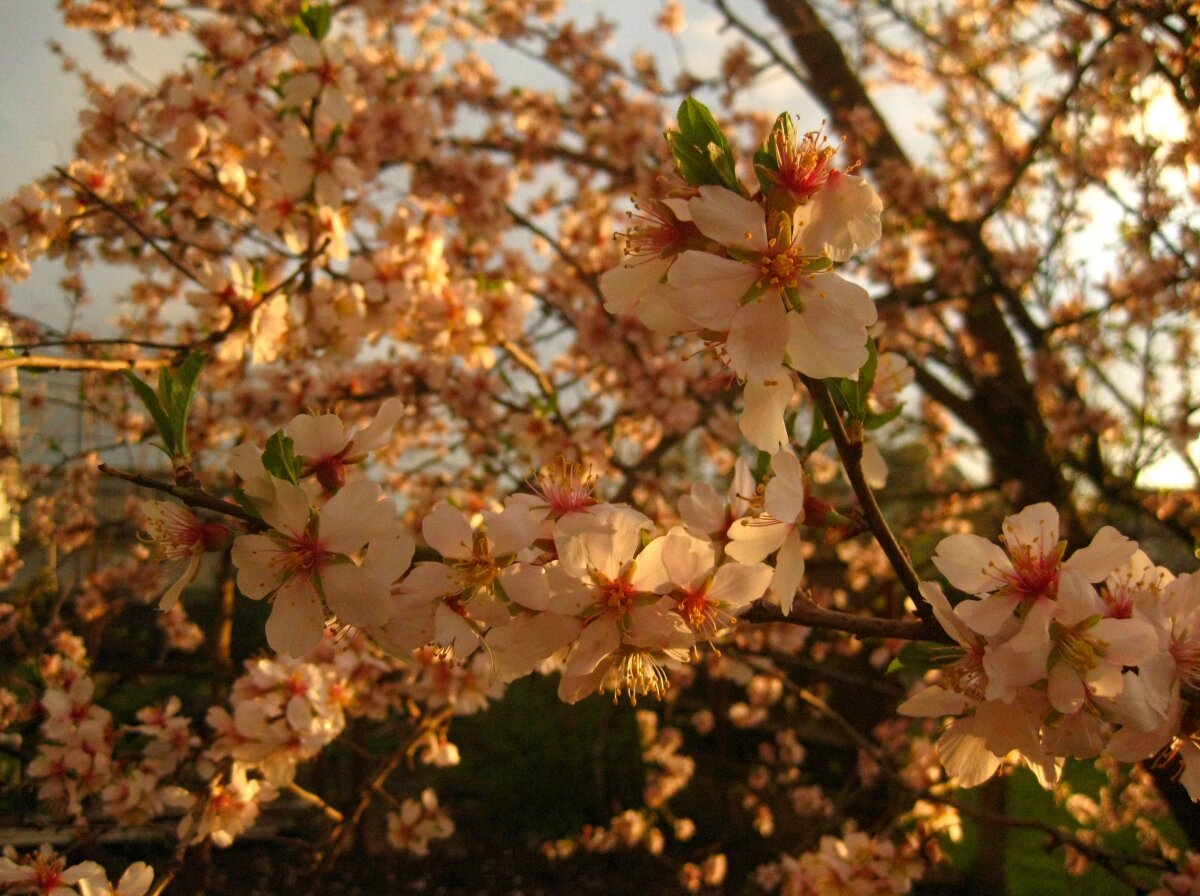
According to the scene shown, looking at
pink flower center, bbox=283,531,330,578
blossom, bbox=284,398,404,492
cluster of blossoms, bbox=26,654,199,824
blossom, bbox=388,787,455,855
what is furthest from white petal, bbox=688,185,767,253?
blossom, bbox=388,787,455,855

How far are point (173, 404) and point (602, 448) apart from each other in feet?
6.46

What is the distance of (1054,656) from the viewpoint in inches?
27.3

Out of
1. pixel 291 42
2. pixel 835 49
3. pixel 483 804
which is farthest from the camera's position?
pixel 483 804

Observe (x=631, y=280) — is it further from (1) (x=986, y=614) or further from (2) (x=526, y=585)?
(1) (x=986, y=614)

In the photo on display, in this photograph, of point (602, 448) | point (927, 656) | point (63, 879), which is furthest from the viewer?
point (602, 448)

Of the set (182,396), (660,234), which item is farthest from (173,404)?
(660,234)

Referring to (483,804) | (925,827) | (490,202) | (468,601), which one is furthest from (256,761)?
(483,804)

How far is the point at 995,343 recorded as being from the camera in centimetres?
377

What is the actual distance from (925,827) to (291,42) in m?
2.64

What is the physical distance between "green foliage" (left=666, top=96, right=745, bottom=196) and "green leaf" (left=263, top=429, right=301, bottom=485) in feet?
1.45

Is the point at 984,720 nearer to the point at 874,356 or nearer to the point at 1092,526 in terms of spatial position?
the point at 874,356

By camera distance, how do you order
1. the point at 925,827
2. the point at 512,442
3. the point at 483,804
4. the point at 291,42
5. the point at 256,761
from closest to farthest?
the point at 256,761 → the point at 291,42 → the point at 925,827 → the point at 512,442 → the point at 483,804

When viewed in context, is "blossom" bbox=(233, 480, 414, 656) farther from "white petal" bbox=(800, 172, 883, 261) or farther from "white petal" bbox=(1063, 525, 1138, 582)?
"white petal" bbox=(1063, 525, 1138, 582)

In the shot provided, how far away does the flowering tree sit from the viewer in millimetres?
730
